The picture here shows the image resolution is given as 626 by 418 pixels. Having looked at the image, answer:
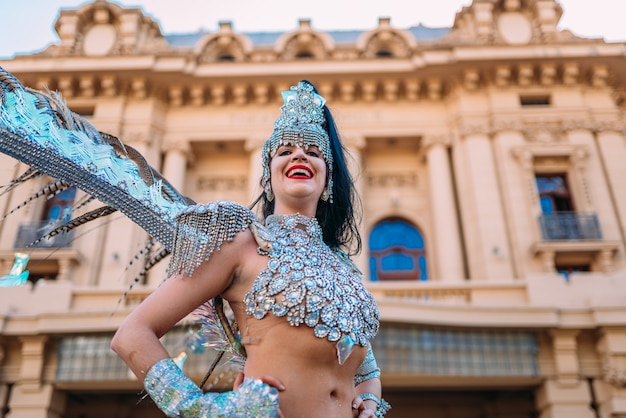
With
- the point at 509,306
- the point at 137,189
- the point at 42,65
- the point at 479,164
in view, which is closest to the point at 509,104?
the point at 479,164

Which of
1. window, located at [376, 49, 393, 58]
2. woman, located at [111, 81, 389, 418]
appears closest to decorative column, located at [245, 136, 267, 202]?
window, located at [376, 49, 393, 58]

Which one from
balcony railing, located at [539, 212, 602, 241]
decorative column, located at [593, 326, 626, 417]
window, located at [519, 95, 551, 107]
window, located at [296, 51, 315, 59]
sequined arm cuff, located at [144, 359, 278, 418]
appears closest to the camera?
sequined arm cuff, located at [144, 359, 278, 418]

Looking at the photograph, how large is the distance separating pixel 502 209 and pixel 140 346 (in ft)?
44.9

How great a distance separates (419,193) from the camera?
644 inches

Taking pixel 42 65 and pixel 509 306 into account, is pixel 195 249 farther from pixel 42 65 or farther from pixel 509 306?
pixel 42 65

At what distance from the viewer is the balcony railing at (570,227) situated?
13.7m

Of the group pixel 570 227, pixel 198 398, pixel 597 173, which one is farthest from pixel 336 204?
pixel 597 173

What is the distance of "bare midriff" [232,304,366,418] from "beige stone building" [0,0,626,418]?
835 centimetres

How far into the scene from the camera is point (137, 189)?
251 centimetres

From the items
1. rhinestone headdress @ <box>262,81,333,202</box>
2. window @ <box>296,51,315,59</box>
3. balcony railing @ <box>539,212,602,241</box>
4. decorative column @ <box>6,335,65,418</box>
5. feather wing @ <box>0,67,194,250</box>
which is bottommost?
feather wing @ <box>0,67,194,250</box>

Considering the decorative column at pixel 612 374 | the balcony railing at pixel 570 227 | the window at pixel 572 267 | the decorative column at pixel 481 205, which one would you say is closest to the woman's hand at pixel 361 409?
the decorative column at pixel 612 374

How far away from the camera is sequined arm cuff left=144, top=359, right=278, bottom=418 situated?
5.63 ft

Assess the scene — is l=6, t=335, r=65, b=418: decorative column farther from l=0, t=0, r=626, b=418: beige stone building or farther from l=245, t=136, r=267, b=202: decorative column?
l=245, t=136, r=267, b=202: decorative column

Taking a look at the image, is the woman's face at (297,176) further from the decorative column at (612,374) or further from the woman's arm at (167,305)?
the decorative column at (612,374)
